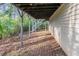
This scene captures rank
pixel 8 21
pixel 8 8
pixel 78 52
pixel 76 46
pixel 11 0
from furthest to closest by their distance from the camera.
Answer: pixel 8 8, pixel 8 21, pixel 76 46, pixel 78 52, pixel 11 0

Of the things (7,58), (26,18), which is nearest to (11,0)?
(7,58)

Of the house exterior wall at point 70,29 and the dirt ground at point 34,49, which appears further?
the dirt ground at point 34,49

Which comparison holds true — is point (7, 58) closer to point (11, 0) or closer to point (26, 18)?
point (11, 0)

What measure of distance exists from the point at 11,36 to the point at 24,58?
1152cm

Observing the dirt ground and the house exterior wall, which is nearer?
the house exterior wall

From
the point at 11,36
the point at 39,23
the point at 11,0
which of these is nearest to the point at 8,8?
the point at 11,36

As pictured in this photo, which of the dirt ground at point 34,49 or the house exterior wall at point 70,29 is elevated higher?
the house exterior wall at point 70,29

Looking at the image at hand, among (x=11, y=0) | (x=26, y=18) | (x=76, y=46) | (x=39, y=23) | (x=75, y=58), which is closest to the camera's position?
(x=75, y=58)

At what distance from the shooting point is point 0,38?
12523mm

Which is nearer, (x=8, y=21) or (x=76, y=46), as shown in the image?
(x=76, y=46)

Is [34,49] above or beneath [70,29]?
beneath

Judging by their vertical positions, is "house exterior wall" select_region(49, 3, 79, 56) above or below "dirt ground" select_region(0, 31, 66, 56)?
above

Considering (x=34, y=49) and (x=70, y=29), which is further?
(x=34, y=49)

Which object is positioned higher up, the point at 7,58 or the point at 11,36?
the point at 7,58
